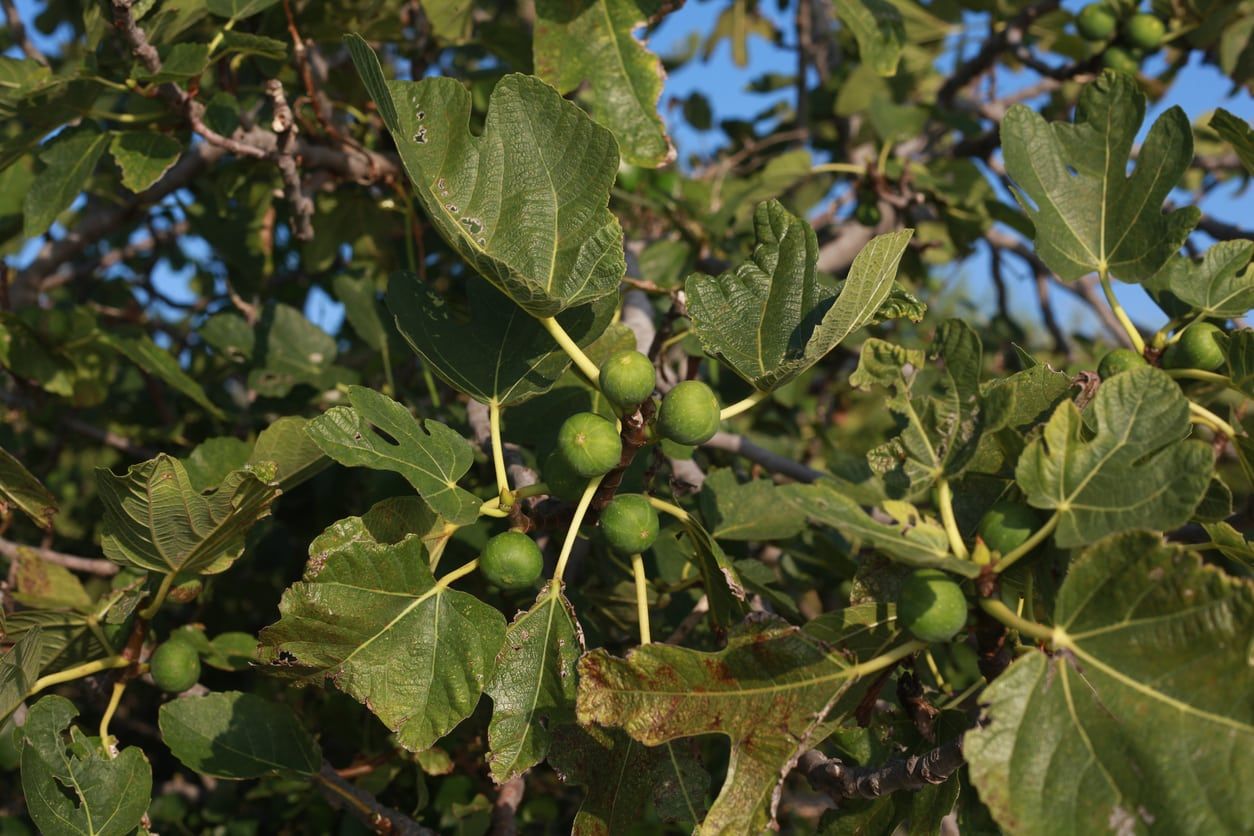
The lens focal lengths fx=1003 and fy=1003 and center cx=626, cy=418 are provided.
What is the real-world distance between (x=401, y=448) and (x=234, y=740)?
2.46 ft

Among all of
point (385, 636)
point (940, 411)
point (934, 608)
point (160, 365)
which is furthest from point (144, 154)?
point (934, 608)

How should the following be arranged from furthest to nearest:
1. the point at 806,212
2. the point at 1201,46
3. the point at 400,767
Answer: the point at 806,212
the point at 1201,46
the point at 400,767

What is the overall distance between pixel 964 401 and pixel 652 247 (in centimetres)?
186

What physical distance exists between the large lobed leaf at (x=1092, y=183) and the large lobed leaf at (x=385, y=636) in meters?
1.08

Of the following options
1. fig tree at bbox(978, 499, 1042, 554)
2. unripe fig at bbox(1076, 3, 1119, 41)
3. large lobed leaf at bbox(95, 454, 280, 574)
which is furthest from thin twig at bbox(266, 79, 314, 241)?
unripe fig at bbox(1076, 3, 1119, 41)

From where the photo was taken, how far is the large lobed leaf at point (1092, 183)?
157cm

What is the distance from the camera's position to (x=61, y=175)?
2086 mm

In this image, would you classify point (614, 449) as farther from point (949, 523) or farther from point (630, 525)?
point (949, 523)

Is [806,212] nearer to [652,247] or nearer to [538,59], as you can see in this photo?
[652,247]

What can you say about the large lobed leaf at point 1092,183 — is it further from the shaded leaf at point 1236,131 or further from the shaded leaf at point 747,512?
the shaded leaf at point 747,512

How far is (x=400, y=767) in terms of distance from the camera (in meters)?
2.27

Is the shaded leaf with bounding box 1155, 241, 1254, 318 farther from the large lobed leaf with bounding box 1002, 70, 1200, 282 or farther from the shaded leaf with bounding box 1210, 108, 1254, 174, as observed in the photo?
the shaded leaf with bounding box 1210, 108, 1254, 174

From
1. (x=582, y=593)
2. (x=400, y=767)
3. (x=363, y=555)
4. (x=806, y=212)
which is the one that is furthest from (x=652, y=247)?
(x=363, y=555)

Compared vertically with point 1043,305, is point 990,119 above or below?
above
